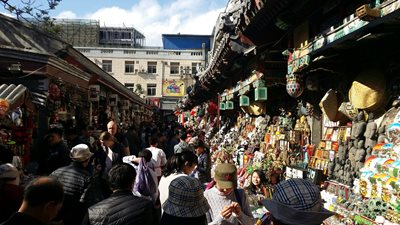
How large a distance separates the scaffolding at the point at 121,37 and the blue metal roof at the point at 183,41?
291 inches

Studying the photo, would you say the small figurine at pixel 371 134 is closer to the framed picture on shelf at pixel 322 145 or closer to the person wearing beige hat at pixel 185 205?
the framed picture on shelf at pixel 322 145

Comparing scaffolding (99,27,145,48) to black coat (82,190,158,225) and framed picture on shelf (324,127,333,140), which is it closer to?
framed picture on shelf (324,127,333,140)

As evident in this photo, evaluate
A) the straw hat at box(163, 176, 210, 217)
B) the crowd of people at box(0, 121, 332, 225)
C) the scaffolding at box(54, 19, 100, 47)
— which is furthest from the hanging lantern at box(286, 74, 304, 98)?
the scaffolding at box(54, 19, 100, 47)

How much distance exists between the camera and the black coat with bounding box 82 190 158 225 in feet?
10.5

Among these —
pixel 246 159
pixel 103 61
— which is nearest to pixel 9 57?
pixel 246 159

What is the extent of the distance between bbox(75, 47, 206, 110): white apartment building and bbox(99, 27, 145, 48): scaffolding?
9490mm

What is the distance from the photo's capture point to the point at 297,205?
7.17 feet

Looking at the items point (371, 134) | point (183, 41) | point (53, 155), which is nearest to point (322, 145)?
point (371, 134)

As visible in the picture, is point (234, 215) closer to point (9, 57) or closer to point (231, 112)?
point (9, 57)

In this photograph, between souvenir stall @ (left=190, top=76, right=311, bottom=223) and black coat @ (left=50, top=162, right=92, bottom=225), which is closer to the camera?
black coat @ (left=50, top=162, right=92, bottom=225)

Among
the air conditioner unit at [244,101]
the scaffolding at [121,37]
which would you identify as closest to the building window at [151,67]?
the scaffolding at [121,37]

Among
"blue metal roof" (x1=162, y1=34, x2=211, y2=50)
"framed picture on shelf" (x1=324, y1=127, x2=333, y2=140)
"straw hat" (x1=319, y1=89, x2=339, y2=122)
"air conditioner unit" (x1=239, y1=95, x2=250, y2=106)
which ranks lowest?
"framed picture on shelf" (x1=324, y1=127, x2=333, y2=140)

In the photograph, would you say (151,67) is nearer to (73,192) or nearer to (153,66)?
(153,66)

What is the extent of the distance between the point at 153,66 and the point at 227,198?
5107 cm
